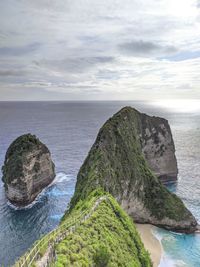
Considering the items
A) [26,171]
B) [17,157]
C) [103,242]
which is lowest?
[26,171]

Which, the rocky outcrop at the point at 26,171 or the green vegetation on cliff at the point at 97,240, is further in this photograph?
the rocky outcrop at the point at 26,171

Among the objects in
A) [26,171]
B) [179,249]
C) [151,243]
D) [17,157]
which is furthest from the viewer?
[17,157]

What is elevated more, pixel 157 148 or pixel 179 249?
pixel 157 148

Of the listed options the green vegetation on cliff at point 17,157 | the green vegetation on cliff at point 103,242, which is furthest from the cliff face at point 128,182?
the green vegetation on cliff at point 17,157

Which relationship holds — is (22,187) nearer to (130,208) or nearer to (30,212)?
(30,212)

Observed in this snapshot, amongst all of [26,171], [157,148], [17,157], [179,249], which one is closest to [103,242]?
[179,249]

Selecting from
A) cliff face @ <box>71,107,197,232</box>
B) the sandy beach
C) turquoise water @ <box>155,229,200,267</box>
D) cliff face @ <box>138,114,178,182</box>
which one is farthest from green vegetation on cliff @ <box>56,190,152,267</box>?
cliff face @ <box>138,114,178,182</box>

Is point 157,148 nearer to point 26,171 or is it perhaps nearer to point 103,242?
point 26,171

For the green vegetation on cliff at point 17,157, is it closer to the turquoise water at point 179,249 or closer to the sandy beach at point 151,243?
the sandy beach at point 151,243
